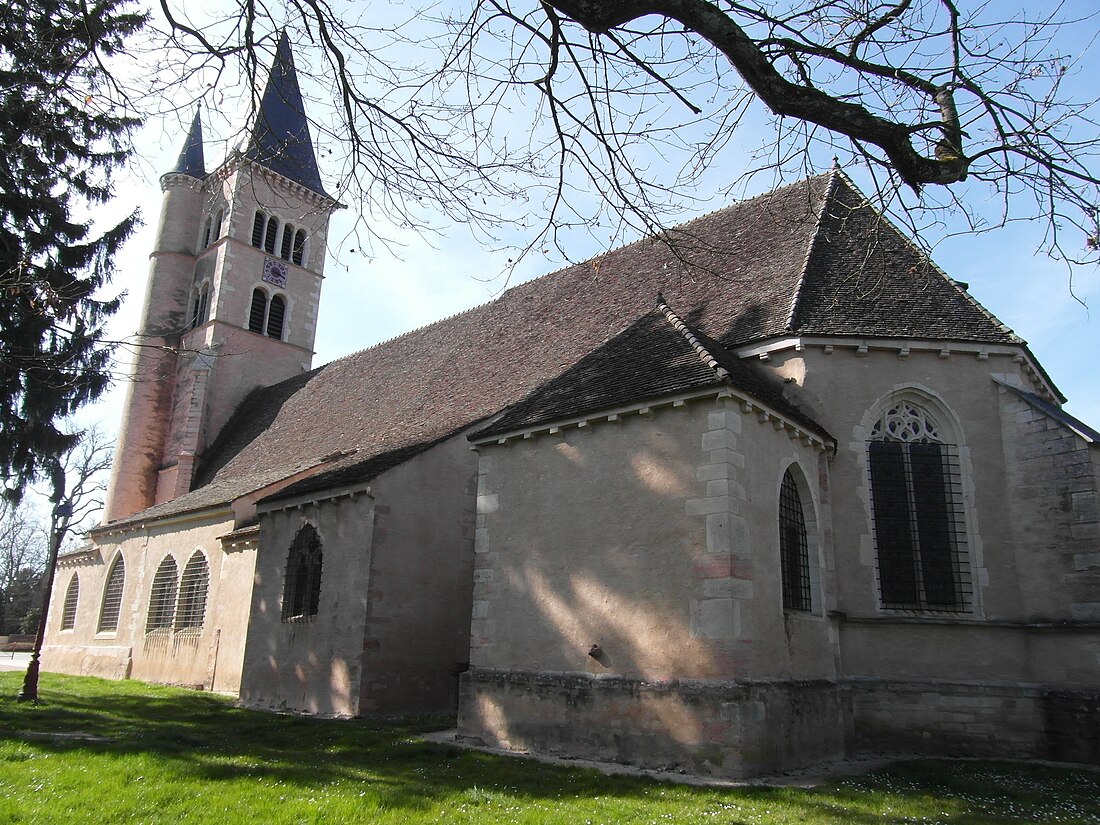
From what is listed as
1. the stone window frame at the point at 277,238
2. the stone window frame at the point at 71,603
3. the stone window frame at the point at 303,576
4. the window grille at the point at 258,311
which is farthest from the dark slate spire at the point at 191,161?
the stone window frame at the point at 303,576

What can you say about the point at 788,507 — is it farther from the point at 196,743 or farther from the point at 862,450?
the point at 196,743

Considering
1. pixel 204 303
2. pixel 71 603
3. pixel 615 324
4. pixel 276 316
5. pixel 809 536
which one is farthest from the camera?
pixel 276 316

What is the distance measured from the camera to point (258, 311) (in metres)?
30.0

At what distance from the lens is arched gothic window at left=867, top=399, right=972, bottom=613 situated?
1163cm

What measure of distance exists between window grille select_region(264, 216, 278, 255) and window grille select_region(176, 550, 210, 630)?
14700 millimetres

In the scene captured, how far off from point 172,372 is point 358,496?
61.0ft

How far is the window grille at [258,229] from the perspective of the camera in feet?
99.4

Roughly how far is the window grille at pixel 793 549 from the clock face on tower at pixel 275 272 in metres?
24.4

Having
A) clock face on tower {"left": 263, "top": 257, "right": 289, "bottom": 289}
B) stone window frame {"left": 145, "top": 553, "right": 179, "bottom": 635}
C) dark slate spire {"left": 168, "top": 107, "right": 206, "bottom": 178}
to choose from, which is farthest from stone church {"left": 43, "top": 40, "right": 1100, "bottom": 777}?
dark slate spire {"left": 168, "top": 107, "right": 206, "bottom": 178}

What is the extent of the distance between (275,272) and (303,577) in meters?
18.2

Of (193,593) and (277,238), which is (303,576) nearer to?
(193,593)

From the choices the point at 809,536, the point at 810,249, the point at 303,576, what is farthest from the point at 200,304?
the point at 809,536

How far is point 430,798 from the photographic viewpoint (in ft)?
23.8

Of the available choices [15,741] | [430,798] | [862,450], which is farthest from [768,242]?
[15,741]
